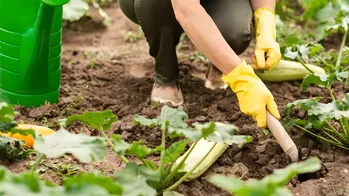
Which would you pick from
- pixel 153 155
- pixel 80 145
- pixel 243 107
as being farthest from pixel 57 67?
pixel 80 145

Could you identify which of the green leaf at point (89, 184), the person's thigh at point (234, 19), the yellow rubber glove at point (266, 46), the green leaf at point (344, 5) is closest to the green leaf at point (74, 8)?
the person's thigh at point (234, 19)

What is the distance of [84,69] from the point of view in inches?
149

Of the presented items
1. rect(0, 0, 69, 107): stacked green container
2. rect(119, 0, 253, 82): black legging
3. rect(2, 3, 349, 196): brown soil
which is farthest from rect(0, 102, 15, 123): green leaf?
rect(119, 0, 253, 82): black legging

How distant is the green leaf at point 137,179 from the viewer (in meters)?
2.19

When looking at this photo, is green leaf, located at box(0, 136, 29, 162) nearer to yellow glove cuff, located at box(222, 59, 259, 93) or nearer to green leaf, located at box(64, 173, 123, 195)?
green leaf, located at box(64, 173, 123, 195)

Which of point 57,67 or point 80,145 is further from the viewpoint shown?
point 57,67

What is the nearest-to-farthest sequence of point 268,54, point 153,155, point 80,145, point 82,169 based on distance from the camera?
point 80,145, point 82,169, point 153,155, point 268,54

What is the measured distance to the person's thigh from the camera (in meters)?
3.29

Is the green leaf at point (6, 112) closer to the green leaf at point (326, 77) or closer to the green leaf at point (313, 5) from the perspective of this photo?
the green leaf at point (326, 77)

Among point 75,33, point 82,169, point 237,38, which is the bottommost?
point 75,33

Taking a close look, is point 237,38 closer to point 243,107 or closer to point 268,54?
point 268,54

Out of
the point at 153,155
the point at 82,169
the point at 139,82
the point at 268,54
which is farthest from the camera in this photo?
the point at 139,82

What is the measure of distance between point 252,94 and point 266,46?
0.40 meters

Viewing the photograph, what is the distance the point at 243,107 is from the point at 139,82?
920mm
